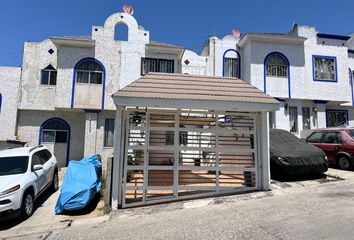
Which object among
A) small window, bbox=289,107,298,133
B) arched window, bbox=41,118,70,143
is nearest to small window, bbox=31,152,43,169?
arched window, bbox=41,118,70,143

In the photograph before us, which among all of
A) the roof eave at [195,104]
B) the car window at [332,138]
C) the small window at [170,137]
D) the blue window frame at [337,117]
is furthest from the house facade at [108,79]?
the roof eave at [195,104]

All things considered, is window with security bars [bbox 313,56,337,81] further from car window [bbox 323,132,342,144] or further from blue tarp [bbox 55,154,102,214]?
blue tarp [bbox 55,154,102,214]

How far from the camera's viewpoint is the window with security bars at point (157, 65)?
651 inches

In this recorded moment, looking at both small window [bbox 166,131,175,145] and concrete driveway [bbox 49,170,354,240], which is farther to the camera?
small window [bbox 166,131,175,145]

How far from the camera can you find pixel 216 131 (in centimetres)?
780

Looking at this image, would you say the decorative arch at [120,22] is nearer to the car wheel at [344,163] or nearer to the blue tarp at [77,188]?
the blue tarp at [77,188]

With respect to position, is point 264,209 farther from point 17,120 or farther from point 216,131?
point 17,120

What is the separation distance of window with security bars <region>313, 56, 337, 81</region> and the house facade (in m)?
0.07

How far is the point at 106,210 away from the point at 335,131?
10290 mm

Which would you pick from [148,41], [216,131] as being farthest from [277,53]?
[216,131]

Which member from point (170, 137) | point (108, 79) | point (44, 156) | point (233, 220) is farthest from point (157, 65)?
point (233, 220)

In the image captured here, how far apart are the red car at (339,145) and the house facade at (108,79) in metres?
4.73

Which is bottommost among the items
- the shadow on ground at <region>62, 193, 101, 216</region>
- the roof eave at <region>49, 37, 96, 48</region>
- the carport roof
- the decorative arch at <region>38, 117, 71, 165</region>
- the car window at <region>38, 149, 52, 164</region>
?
the shadow on ground at <region>62, 193, 101, 216</region>

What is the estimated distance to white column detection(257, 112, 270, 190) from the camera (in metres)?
7.86
